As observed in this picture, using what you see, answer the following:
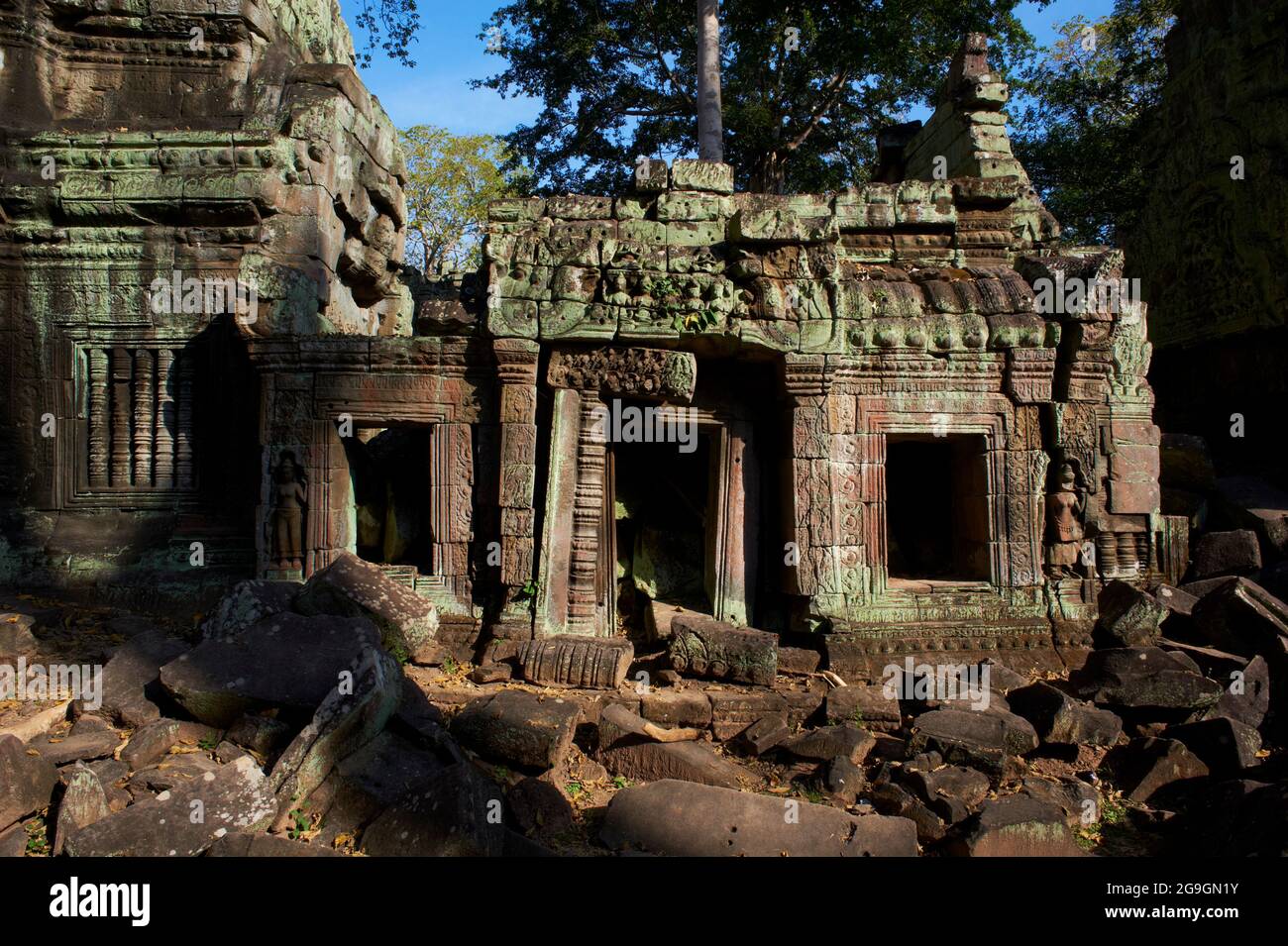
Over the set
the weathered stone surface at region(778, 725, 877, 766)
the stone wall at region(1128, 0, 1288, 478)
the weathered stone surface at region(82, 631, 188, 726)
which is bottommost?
the weathered stone surface at region(778, 725, 877, 766)

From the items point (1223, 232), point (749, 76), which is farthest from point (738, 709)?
point (749, 76)

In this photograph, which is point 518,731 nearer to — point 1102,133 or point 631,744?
point 631,744

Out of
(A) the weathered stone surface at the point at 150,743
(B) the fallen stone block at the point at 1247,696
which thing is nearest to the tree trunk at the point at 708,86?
(B) the fallen stone block at the point at 1247,696

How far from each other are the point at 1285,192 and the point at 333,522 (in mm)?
12888

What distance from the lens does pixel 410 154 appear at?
2844 cm

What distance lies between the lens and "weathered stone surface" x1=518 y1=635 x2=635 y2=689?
253 inches

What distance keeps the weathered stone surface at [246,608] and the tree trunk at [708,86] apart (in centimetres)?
1154

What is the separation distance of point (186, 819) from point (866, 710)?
4.36 m

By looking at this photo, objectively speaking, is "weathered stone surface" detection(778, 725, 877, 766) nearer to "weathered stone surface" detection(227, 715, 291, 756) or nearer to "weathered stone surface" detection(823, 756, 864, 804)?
"weathered stone surface" detection(823, 756, 864, 804)

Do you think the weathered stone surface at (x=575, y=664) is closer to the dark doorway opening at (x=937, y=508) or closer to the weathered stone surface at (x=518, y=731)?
the weathered stone surface at (x=518, y=731)

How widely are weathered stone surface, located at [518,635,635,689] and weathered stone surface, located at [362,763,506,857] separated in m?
2.40

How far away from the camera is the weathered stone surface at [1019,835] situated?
13.9ft

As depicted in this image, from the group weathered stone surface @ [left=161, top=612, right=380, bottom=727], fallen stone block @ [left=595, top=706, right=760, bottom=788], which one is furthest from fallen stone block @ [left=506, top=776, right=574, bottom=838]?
weathered stone surface @ [left=161, top=612, right=380, bottom=727]
